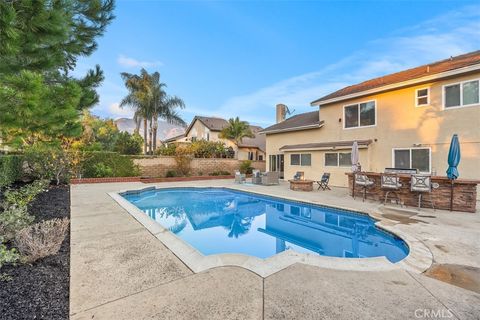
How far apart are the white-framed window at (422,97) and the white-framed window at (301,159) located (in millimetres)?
7372

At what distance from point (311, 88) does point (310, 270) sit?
23.1 m

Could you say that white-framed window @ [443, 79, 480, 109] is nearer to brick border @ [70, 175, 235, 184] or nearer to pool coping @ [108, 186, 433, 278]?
pool coping @ [108, 186, 433, 278]

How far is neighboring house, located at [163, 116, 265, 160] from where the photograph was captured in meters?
30.7

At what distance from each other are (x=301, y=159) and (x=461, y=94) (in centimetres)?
999

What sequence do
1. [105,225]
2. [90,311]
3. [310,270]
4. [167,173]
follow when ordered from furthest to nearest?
[167,173] → [105,225] → [310,270] → [90,311]

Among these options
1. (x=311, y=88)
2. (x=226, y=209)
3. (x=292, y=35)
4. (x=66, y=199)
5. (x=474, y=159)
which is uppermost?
(x=292, y=35)

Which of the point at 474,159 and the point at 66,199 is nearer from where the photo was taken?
the point at 66,199

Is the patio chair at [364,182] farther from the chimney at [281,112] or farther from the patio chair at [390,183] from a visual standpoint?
the chimney at [281,112]

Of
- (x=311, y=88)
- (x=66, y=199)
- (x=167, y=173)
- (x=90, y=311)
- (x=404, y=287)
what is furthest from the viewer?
(x=311, y=88)

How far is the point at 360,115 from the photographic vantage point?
1541 cm

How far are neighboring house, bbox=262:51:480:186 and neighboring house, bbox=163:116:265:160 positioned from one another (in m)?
11.6

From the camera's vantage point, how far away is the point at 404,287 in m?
3.49

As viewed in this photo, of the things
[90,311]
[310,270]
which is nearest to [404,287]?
[310,270]

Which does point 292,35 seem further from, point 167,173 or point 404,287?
point 404,287
